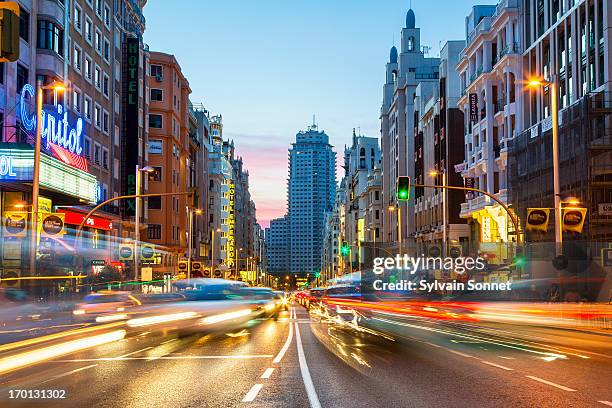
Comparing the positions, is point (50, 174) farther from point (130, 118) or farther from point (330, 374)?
point (330, 374)

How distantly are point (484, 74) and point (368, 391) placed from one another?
5992cm

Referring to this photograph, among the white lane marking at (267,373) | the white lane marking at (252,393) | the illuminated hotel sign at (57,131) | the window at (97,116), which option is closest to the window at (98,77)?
the window at (97,116)

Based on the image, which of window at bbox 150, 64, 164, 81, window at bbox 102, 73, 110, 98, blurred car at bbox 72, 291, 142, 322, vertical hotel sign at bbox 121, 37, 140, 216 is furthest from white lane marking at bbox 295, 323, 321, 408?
window at bbox 150, 64, 164, 81

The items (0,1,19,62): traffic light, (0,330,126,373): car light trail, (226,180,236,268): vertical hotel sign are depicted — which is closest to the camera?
(0,1,19,62): traffic light

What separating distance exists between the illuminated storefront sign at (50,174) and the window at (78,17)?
12185 millimetres

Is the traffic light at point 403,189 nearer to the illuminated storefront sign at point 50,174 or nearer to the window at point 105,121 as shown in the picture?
the illuminated storefront sign at point 50,174

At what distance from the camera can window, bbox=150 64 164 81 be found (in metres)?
98.4

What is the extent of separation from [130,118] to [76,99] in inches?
691

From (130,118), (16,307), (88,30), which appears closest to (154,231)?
(130,118)

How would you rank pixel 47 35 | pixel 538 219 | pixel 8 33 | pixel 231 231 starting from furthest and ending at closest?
1. pixel 231 231
2. pixel 47 35
3. pixel 538 219
4. pixel 8 33

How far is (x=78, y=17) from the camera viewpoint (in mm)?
58688

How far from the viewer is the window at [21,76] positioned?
45.1 metres

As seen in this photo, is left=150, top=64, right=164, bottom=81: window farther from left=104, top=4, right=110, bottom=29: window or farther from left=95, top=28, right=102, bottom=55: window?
left=95, top=28, right=102, bottom=55: window

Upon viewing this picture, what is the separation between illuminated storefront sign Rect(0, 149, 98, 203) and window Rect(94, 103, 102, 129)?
10880mm
